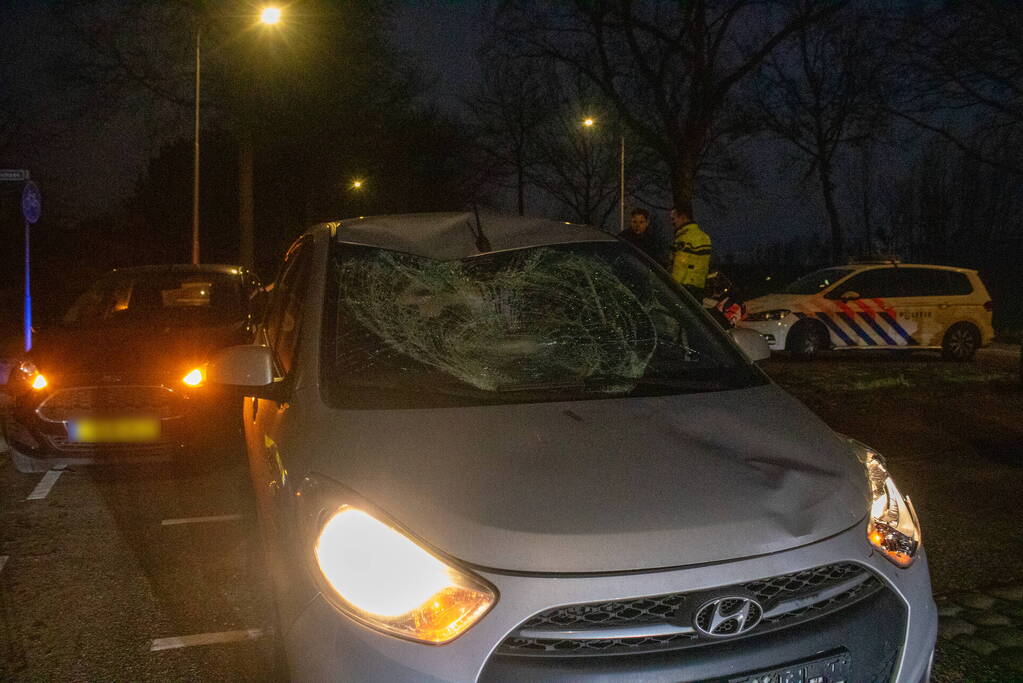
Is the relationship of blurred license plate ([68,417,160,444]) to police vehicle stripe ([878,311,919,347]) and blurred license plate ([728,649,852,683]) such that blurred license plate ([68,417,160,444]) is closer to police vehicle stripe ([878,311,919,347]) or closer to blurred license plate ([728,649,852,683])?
blurred license plate ([728,649,852,683])

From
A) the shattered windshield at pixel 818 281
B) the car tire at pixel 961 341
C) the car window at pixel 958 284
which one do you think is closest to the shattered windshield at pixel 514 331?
the shattered windshield at pixel 818 281

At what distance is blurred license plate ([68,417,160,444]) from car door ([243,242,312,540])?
1377 mm

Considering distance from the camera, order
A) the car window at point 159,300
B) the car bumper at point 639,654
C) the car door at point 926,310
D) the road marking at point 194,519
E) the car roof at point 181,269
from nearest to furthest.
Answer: the car bumper at point 639,654
the road marking at point 194,519
the car window at point 159,300
the car roof at point 181,269
the car door at point 926,310

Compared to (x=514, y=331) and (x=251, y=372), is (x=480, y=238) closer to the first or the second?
(x=514, y=331)

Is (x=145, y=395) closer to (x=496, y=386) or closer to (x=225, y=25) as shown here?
(x=496, y=386)

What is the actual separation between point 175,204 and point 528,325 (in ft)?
132

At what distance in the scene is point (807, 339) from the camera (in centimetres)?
1388

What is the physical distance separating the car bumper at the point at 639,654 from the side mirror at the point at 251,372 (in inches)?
42.5

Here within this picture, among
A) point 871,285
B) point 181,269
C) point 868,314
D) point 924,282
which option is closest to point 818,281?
point 871,285

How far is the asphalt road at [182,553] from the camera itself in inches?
132

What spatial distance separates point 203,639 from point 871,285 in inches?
507

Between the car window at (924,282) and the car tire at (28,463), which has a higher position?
the car window at (924,282)

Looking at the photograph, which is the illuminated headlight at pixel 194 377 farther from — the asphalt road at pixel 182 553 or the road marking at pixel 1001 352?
the road marking at pixel 1001 352

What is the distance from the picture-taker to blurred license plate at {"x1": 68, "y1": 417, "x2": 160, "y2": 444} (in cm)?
→ 555
